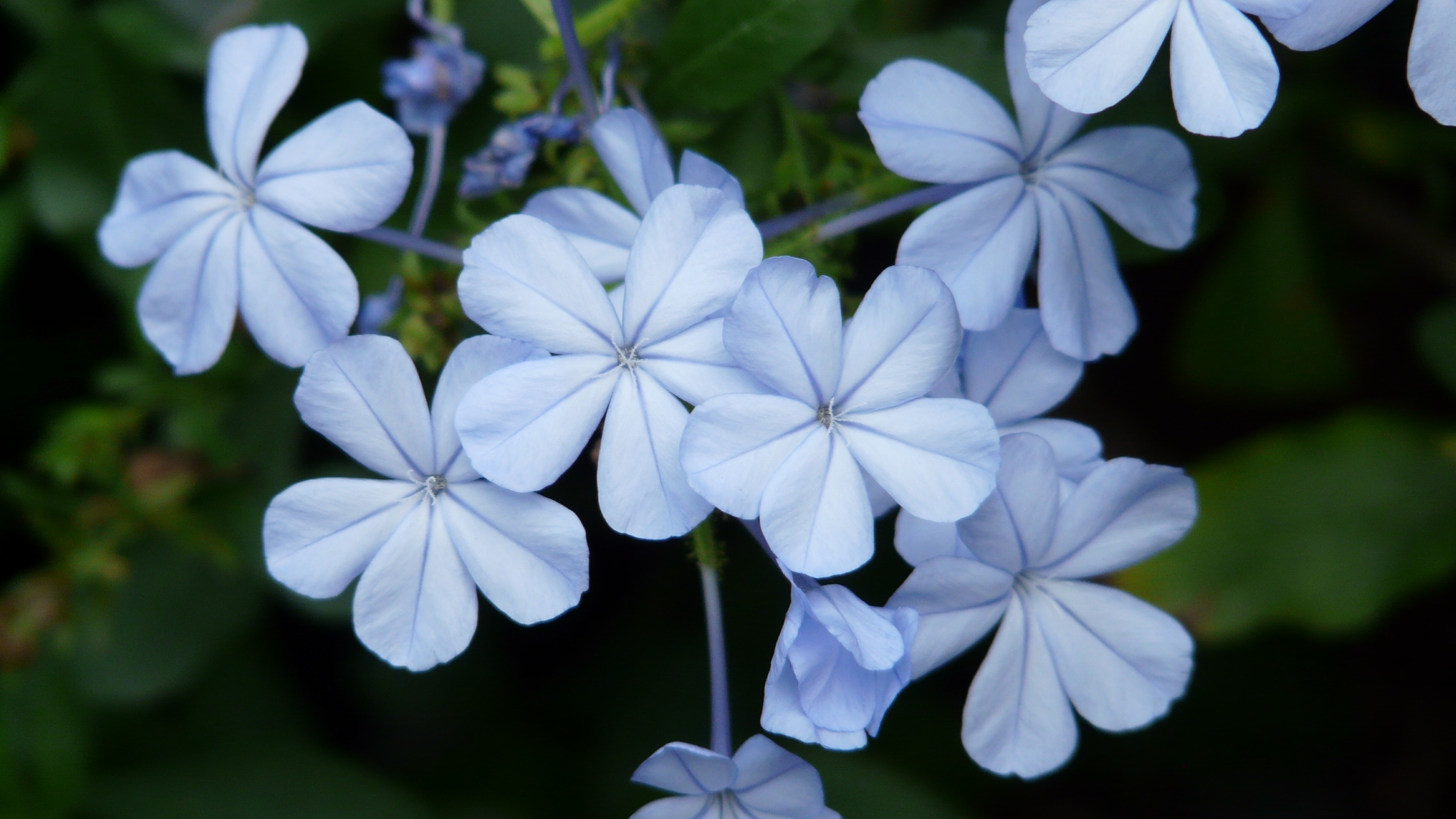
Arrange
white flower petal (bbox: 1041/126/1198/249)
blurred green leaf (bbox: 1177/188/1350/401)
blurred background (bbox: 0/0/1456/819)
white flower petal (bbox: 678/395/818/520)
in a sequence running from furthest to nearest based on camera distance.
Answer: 1. blurred green leaf (bbox: 1177/188/1350/401)
2. blurred background (bbox: 0/0/1456/819)
3. white flower petal (bbox: 1041/126/1198/249)
4. white flower petal (bbox: 678/395/818/520)

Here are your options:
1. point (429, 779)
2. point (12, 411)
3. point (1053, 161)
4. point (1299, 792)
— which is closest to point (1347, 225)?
point (1299, 792)

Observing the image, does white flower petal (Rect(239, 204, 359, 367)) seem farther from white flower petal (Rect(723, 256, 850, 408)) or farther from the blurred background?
white flower petal (Rect(723, 256, 850, 408))

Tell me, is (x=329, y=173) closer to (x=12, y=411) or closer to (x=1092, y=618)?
(x=1092, y=618)

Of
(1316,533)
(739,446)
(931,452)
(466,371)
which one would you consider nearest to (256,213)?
(466,371)

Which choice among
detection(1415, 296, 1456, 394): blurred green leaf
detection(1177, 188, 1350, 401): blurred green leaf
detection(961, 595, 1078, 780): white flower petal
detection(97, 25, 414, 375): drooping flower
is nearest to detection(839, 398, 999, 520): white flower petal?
detection(961, 595, 1078, 780): white flower petal

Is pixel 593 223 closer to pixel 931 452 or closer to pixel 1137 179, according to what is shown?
pixel 931 452

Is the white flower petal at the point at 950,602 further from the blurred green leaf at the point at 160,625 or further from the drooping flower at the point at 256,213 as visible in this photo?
the blurred green leaf at the point at 160,625

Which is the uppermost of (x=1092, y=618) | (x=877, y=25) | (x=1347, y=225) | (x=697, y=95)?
(x=1347, y=225)
